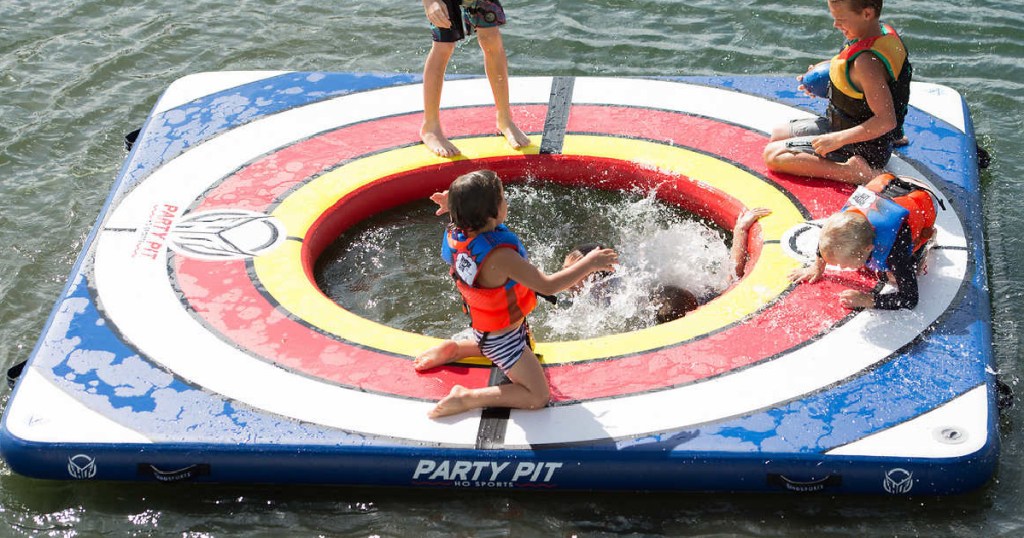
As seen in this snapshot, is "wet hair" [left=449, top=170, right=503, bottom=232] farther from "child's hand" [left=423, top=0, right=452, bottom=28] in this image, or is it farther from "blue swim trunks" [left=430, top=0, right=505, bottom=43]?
"blue swim trunks" [left=430, top=0, right=505, bottom=43]

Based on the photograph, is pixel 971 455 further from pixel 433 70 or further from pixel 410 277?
pixel 433 70

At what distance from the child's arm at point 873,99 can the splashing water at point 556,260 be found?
901mm

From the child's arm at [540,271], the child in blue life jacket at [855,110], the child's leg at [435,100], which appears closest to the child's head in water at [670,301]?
the child's arm at [540,271]

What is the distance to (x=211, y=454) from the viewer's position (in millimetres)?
4887

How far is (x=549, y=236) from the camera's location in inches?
262

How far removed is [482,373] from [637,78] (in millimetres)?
3130

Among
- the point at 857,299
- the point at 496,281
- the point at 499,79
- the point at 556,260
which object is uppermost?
the point at 496,281

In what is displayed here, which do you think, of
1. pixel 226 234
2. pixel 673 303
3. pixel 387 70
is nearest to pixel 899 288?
pixel 673 303

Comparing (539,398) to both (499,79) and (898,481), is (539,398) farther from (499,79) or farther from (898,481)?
(499,79)

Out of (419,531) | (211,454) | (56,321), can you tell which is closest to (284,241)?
(56,321)

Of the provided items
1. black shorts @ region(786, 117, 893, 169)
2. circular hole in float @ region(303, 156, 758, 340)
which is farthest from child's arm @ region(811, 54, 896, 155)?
circular hole in float @ region(303, 156, 758, 340)

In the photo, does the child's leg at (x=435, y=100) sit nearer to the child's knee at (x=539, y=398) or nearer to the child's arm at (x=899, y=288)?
the child's knee at (x=539, y=398)

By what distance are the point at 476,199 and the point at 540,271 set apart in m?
0.38

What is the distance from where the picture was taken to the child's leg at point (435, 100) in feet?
22.5
